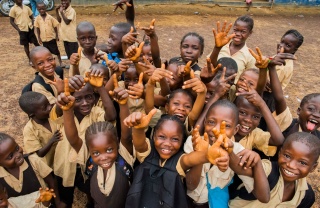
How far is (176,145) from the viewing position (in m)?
1.87

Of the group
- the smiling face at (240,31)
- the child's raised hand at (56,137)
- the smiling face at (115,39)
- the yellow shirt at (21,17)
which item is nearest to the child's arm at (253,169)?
the child's raised hand at (56,137)

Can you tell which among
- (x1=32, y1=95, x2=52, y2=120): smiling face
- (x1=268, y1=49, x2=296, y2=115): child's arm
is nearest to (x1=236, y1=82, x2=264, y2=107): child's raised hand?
(x1=268, y1=49, x2=296, y2=115): child's arm

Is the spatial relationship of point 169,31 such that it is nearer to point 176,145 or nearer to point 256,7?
point 256,7

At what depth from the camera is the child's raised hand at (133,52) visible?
7.73 feet

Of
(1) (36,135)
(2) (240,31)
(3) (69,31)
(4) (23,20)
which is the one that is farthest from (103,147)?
(4) (23,20)

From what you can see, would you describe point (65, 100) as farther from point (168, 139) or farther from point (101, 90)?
point (168, 139)

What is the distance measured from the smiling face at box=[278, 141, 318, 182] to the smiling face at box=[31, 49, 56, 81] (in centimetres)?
221

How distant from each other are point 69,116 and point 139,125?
596 millimetres

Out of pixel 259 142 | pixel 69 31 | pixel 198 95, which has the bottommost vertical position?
pixel 259 142

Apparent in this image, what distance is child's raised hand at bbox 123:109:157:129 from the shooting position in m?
1.59

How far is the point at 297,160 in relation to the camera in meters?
1.67

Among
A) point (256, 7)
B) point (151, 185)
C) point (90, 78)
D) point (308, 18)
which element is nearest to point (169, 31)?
point (256, 7)

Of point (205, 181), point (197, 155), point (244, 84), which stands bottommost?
point (205, 181)

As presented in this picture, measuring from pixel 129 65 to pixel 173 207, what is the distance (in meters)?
1.36
